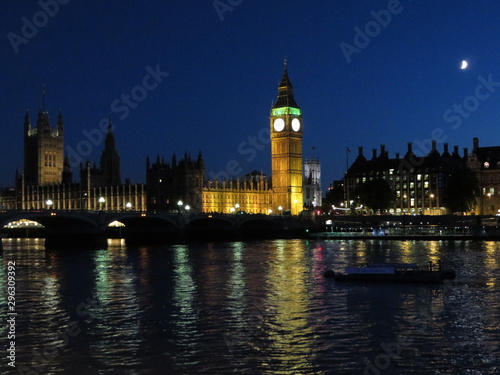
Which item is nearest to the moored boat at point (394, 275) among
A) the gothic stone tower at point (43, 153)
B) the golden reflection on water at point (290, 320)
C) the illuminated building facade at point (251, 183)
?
the golden reflection on water at point (290, 320)

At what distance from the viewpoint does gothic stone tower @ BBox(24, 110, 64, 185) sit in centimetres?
18580

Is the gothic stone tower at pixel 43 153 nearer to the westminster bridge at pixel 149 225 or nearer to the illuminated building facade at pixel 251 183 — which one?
the illuminated building facade at pixel 251 183

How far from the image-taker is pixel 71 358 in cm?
2111

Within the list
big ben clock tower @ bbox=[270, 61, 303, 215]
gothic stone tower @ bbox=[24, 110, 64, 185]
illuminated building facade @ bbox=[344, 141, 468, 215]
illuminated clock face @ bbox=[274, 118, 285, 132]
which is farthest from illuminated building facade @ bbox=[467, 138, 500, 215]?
gothic stone tower @ bbox=[24, 110, 64, 185]

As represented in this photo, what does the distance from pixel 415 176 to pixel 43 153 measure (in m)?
100

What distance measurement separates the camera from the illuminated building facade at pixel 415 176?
131m

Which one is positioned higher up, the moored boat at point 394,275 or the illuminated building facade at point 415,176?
the illuminated building facade at point 415,176

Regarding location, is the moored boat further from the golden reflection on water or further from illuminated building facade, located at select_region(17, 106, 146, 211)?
illuminated building facade, located at select_region(17, 106, 146, 211)

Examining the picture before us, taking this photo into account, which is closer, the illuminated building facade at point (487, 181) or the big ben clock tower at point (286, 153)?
the illuminated building facade at point (487, 181)

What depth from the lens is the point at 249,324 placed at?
25.9 metres

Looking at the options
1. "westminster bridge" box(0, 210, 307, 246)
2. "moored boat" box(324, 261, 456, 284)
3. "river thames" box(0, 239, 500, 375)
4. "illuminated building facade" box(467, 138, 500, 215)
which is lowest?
"river thames" box(0, 239, 500, 375)

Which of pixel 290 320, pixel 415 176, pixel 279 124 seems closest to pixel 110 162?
pixel 279 124

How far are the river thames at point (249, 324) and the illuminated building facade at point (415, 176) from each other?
8859 cm

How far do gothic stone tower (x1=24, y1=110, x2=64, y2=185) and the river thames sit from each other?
146034 millimetres
